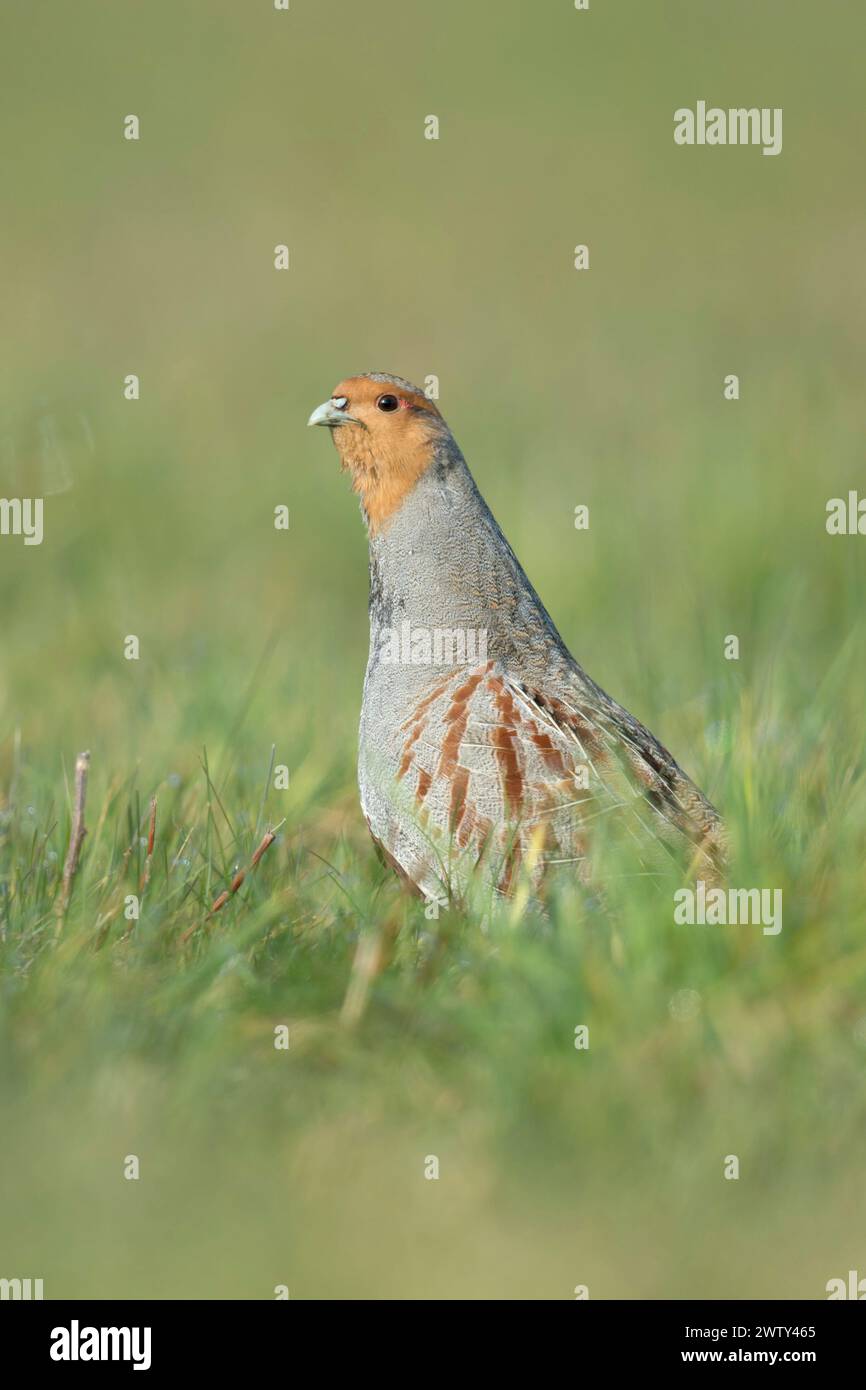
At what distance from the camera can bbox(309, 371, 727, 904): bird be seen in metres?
3.88

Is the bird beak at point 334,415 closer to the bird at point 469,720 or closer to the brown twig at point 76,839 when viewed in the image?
the bird at point 469,720

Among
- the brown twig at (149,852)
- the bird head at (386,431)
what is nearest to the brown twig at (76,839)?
the brown twig at (149,852)

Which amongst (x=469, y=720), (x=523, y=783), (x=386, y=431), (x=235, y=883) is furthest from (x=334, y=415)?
(x=235, y=883)

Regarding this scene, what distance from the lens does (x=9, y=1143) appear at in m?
3.27

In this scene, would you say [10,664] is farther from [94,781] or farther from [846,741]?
[846,741]

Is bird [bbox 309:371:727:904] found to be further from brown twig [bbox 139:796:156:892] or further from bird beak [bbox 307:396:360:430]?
brown twig [bbox 139:796:156:892]

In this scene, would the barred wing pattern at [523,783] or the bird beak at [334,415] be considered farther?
the bird beak at [334,415]

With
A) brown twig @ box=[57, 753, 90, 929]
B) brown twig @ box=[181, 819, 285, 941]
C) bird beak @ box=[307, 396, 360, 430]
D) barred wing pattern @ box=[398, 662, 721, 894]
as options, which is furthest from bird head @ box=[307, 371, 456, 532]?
brown twig @ box=[57, 753, 90, 929]

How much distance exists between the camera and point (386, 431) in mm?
4324

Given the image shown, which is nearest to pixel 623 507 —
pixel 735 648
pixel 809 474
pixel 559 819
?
pixel 809 474

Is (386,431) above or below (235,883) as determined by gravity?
above

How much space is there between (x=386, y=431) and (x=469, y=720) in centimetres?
82

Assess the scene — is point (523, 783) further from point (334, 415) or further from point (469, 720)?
point (334, 415)

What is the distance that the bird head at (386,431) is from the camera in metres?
4.32
